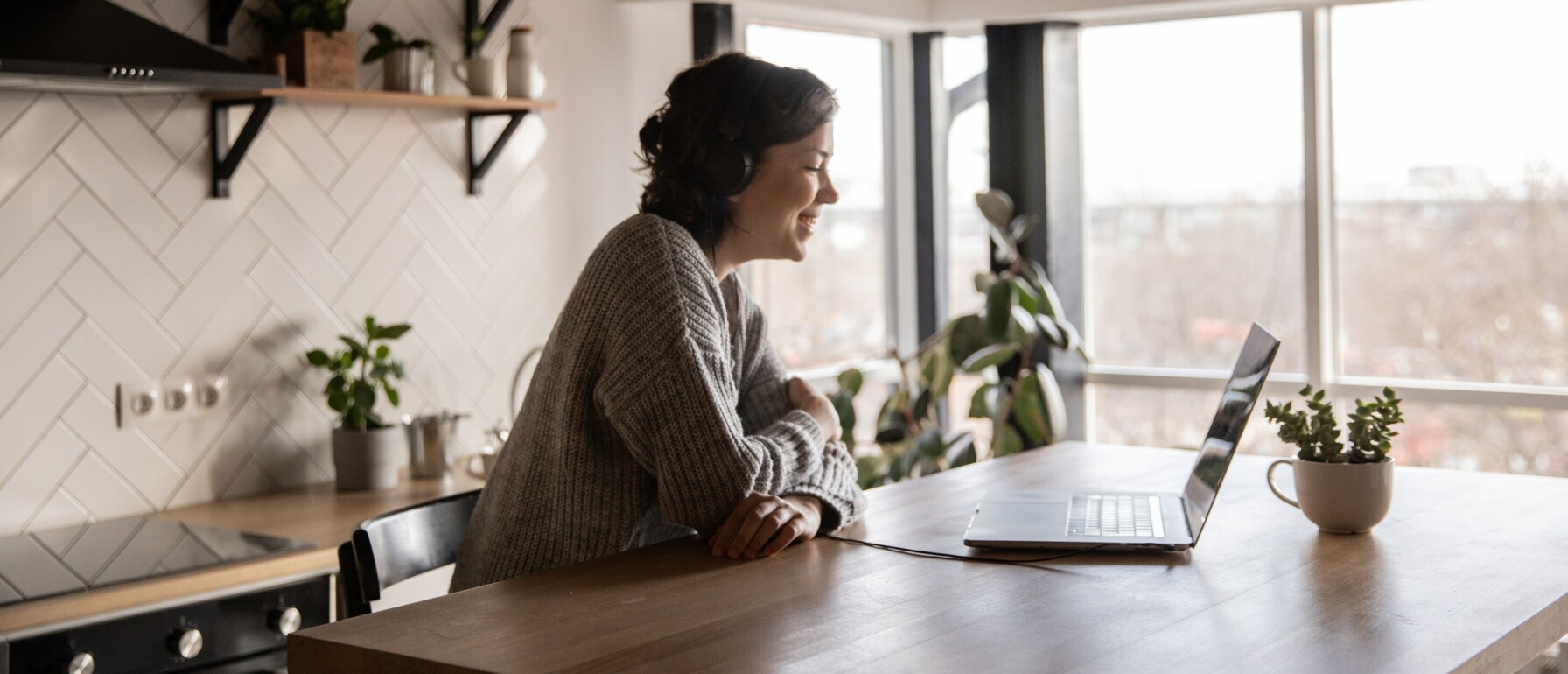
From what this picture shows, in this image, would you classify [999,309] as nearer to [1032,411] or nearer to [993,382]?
[1032,411]

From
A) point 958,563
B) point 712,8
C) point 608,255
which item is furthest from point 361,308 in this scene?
point 958,563

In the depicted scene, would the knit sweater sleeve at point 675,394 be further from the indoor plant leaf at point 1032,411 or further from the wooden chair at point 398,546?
the indoor plant leaf at point 1032,411

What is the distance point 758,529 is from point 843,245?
96.4 inches

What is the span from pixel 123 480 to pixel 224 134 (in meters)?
0.66

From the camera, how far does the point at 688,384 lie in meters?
1.56

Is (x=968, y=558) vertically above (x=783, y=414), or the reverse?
(x=783, y=414)

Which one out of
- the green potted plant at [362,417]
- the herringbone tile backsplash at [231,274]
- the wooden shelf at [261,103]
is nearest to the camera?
the herringbone tile backsplash at [231,274]

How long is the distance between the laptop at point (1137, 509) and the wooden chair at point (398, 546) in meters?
0.64

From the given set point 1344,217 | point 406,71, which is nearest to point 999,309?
point 1344,217

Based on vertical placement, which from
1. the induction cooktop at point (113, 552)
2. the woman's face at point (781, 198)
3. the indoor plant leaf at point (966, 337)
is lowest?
the induction cooktop at point (113, 552)

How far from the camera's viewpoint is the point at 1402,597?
134 centimetres

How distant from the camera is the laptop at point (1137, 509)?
156 cm

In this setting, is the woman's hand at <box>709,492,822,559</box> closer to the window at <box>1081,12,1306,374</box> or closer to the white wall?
the white wall

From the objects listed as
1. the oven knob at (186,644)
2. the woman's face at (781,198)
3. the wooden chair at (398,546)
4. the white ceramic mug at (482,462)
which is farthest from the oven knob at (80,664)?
the woman's face at (781,198)
